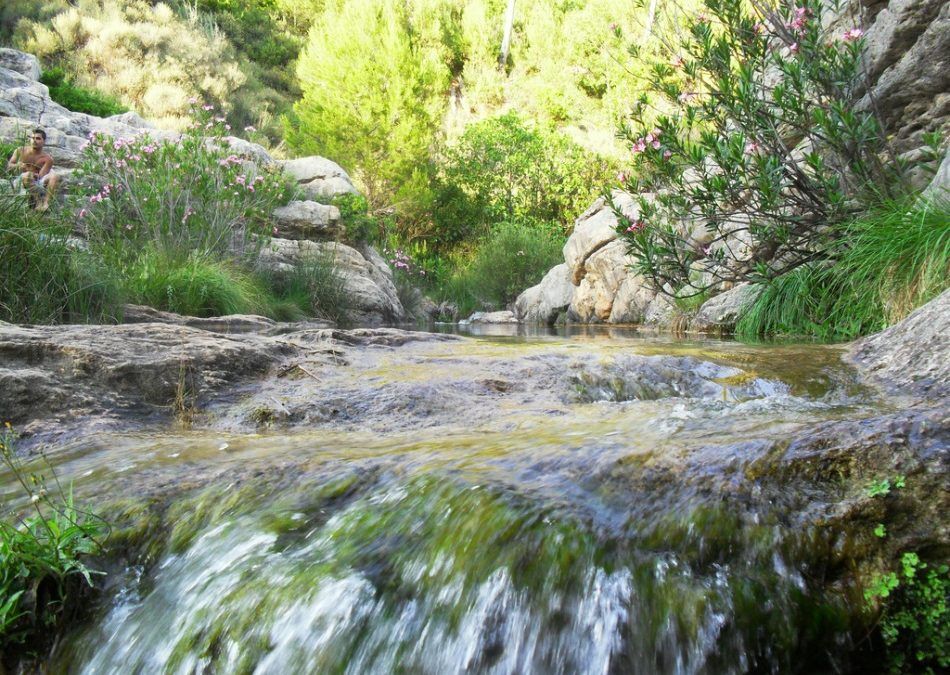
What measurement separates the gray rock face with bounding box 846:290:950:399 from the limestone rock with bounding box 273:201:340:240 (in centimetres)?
1013

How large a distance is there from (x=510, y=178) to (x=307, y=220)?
11564mm

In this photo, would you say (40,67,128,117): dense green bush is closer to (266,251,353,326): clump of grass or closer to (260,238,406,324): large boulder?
(260,238,406,324): large boulder

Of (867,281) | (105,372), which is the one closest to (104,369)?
(105,372)

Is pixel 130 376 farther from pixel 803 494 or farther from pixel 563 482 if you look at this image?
pixel 803 494

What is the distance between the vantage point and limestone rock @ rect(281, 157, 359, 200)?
14.0m

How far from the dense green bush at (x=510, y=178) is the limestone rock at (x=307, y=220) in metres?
9.81

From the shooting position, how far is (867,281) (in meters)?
4.83

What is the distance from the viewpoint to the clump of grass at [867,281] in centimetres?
412

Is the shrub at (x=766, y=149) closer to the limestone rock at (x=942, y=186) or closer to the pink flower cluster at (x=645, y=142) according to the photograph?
the pink flower cluster at (x=645, y=142)

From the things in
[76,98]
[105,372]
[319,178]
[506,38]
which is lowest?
[105,372]

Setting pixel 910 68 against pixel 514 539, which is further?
pixel 910 68

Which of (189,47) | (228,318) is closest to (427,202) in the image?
(189,47)

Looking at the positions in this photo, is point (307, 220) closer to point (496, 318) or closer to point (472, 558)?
point (496, 318)

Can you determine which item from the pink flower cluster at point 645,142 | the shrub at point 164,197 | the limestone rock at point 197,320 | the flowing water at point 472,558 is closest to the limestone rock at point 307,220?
the shrub at point 164,197
